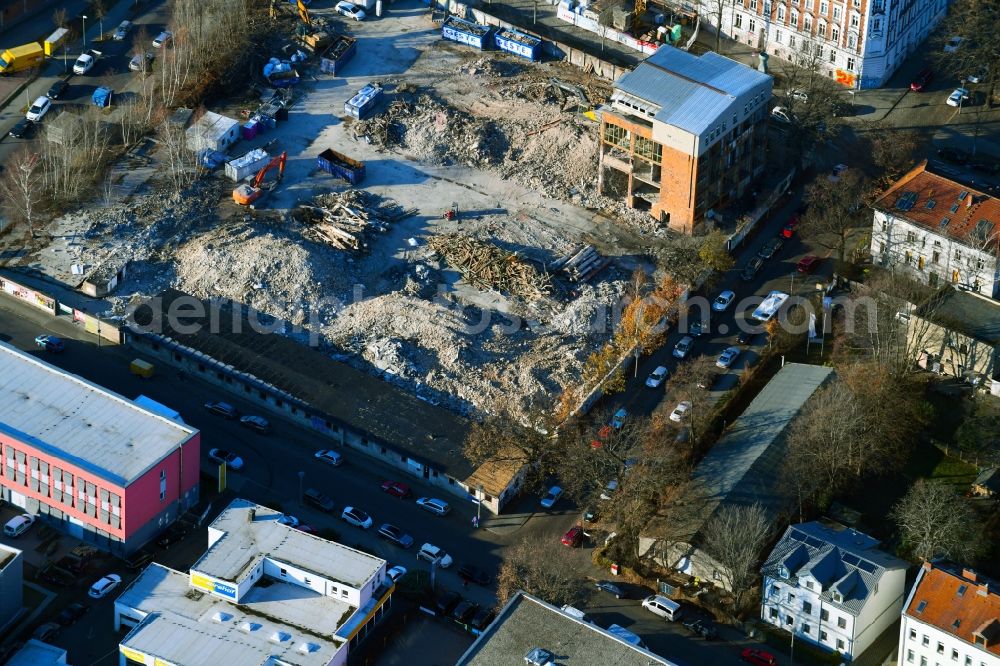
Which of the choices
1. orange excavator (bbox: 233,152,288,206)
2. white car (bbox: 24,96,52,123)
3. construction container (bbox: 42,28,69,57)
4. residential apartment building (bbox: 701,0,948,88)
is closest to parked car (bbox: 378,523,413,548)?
orange excavator (bbox: 233,152,288,206)

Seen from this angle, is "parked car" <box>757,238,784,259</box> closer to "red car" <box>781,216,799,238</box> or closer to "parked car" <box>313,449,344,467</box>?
"red car" <box>781,216,799,238</box>

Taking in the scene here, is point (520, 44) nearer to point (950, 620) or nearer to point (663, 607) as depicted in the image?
point (663, 607)

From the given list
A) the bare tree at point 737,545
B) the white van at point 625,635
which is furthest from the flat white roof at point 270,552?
the bare tree at point 737,545

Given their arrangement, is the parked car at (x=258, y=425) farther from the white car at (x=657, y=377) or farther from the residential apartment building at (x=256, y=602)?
the white car at (x=657, y=377)

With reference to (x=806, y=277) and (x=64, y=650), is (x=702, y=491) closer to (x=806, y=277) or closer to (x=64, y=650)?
(x=806, y=277)

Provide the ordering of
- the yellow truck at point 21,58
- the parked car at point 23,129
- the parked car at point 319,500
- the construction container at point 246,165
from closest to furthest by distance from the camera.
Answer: the parked car at point 319,500
the construction container at point 246,165
the parked car at point 23,129
the yellow truck at point 21,58

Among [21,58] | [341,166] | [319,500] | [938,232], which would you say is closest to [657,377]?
[938,232]

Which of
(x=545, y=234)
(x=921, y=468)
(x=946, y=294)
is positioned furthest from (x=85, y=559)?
(x=946, y=294)
